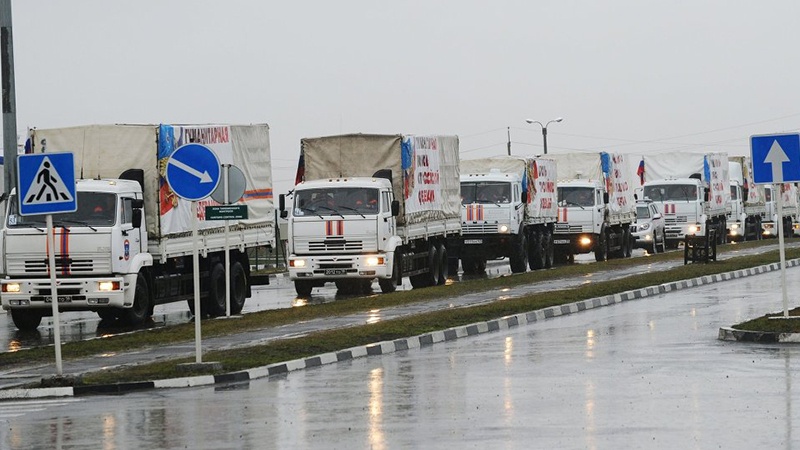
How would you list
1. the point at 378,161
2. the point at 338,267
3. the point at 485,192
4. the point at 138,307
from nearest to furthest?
1. the point at 138,307
2. the point at 338,267
3. the point at 378,161
4. the point at 485,192

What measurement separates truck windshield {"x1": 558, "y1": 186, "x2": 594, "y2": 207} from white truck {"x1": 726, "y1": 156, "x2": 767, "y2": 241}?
1853 centimetres

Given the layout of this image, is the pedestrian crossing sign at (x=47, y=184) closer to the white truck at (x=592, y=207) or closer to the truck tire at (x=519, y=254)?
the truck tire at (x=519, y=254)

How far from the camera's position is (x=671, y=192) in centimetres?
6084

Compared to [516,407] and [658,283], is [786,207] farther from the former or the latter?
[516,407]

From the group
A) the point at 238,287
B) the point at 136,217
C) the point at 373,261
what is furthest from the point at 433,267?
the point at 136,217

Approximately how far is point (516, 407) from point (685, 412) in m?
1.49

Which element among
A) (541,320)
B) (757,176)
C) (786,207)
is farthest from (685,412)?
(786,207)

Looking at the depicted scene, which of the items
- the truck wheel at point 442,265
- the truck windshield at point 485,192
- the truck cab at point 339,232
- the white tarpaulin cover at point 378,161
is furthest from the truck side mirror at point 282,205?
the truck windshield at point 485,192

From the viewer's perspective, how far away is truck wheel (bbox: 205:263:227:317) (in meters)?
30.0

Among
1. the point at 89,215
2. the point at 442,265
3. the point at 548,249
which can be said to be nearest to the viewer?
the point at 89,215

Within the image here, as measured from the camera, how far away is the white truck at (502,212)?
144ft

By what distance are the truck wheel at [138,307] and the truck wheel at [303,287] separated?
7.82 metres

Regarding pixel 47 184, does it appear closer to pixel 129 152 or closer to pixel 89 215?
pixel 89 215

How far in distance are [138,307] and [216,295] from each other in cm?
301
